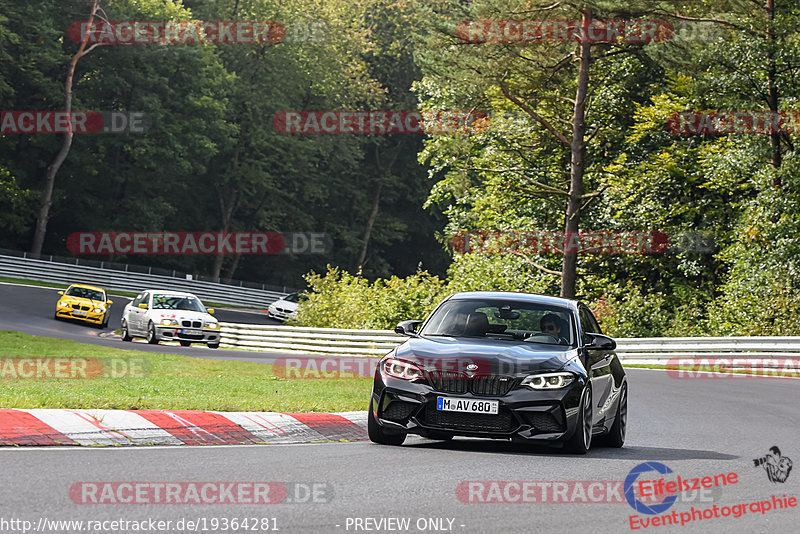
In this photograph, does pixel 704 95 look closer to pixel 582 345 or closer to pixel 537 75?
pixel 537 75

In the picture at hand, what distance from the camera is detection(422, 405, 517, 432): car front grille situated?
33.6ft

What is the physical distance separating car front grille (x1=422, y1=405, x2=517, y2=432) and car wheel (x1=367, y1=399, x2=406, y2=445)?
29.3 inches

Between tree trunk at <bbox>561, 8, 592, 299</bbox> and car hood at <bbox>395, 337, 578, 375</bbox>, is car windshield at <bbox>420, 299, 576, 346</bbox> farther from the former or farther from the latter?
tree trunk at <bbox>561, 8, 592, 299</bbox>

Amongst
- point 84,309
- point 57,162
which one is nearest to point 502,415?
point 84,309

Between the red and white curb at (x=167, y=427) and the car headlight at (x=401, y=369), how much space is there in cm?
138

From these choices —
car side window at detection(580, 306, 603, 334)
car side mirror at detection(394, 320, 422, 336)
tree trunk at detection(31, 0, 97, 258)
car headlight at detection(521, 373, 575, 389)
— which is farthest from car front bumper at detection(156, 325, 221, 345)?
tree trunk at detection(31, 0, 97, 258)

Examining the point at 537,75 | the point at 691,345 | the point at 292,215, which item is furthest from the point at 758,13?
the point at 292,215

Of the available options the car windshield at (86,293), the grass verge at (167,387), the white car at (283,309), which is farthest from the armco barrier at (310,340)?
the white car at (283,309)

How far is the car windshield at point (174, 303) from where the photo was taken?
109 feet

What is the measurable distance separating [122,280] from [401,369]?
54494 mm

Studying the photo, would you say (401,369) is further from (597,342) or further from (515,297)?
(597,342)

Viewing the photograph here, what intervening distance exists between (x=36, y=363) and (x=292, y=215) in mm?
59943

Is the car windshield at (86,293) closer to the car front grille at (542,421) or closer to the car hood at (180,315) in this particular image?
the car hood at (180,315)

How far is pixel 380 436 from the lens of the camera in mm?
10945
